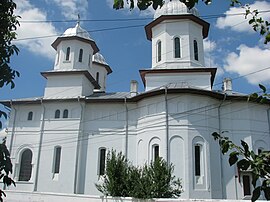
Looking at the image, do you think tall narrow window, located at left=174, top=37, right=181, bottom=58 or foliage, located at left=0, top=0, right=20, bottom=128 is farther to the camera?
tall narrow window, located at left=174, top=37, right=181, bottom=58

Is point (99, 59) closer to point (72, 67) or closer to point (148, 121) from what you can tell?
point (72, 67)

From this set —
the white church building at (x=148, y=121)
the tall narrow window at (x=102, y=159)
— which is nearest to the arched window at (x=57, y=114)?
the white church building at (x=148, y=121)

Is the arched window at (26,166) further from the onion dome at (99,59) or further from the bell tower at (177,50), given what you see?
the onion dome at (99,59)

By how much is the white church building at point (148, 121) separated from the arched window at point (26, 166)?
7 cm

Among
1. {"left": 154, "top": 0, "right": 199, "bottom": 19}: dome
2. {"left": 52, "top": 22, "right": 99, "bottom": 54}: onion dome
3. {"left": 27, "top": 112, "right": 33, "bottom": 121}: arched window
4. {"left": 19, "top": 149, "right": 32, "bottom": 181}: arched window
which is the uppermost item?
{"left": 154, "top": 0, "right": 199, "bottom": 19}: dome

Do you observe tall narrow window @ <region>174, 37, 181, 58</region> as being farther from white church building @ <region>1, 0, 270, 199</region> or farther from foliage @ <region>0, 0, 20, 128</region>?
foliage @ <region>0, 0, 20, 128</region>

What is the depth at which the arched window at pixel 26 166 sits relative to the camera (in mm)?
20828

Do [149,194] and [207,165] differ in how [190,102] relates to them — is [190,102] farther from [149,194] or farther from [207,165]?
[149,194]

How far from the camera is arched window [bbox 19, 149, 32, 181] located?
20.8 m

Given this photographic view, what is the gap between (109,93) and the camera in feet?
75.7

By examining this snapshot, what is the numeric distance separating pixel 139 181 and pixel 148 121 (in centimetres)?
628

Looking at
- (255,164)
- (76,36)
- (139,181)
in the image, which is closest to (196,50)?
(76,36)

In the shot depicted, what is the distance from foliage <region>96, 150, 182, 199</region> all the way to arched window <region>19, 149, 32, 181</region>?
917cm

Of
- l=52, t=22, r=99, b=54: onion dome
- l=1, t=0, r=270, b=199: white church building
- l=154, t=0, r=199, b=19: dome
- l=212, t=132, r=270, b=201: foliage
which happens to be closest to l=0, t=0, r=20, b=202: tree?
l=212, t=132, r=270, b=201: foliage
